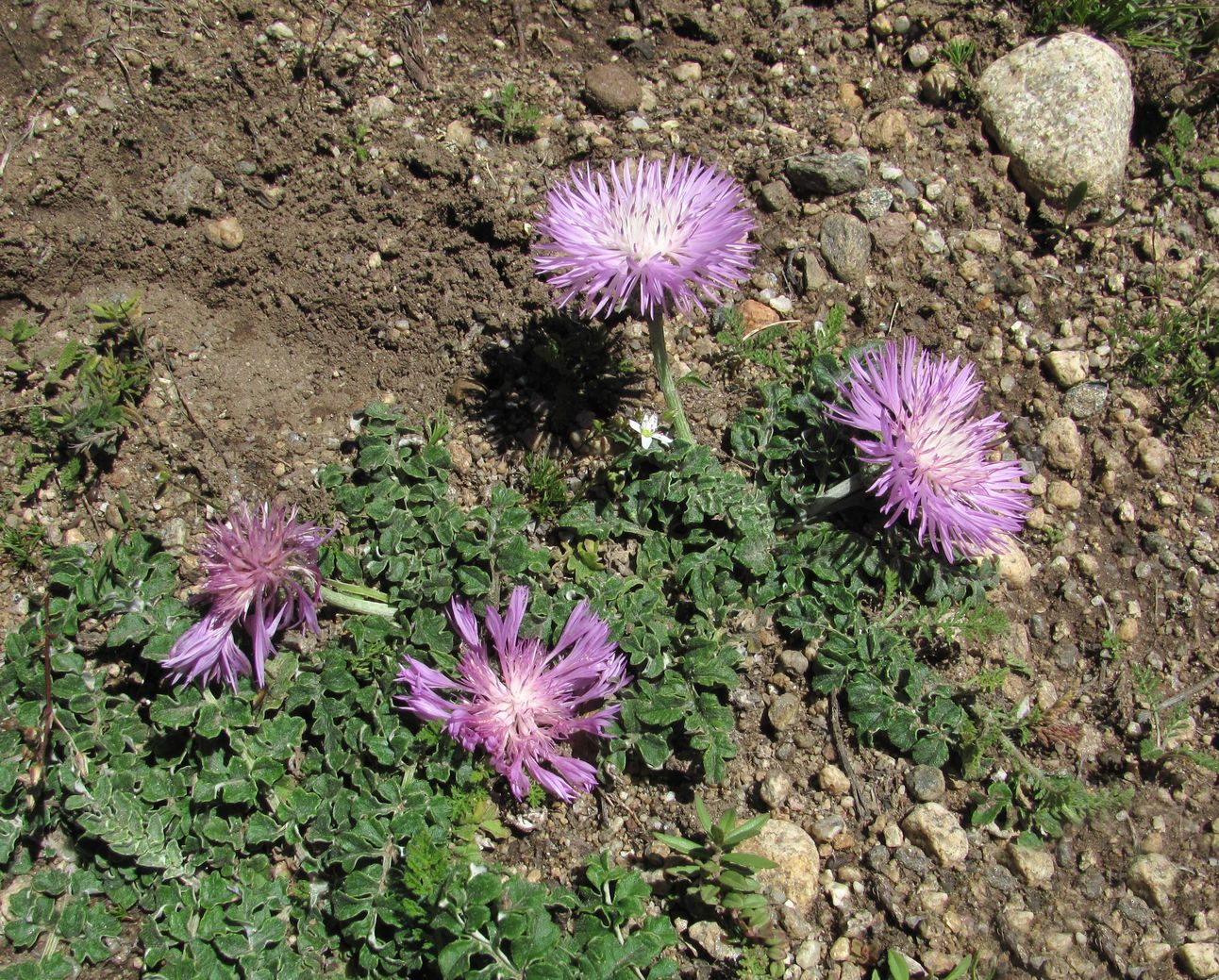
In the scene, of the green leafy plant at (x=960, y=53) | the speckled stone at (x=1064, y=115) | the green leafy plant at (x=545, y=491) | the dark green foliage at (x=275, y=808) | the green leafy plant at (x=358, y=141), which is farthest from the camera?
the green leafy plant at (x=960, y=53)

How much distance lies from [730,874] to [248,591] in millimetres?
1639

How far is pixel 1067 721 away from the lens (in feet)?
10.3

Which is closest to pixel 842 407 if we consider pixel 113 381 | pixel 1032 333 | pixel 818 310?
pixel 818 310

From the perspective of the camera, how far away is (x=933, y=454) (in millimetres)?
2959

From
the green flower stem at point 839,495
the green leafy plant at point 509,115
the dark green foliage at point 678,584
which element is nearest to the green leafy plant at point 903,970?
the dark green foliage at point 678,584

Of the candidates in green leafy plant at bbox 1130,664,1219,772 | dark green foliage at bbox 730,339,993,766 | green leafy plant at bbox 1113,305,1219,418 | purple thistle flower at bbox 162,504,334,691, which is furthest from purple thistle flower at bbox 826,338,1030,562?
purple thistle flower at bbox 162,504,334,691

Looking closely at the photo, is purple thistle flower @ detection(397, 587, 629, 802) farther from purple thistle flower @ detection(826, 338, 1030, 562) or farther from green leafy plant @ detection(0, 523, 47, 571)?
green leafy plant @ detection(0, 523, 47, 571)

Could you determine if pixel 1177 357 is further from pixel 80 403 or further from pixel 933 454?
pixel 80 403

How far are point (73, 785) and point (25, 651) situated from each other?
1.51 feet

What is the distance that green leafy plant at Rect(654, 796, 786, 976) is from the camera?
8.44 ft

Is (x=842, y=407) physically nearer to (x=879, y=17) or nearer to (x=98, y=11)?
(x=879, y=17)

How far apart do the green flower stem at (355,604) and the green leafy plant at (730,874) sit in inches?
44.8

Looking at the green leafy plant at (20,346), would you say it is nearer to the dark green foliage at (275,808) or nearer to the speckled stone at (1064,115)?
the dark green foliage at (275,808)

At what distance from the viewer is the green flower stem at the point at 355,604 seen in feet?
9.38
